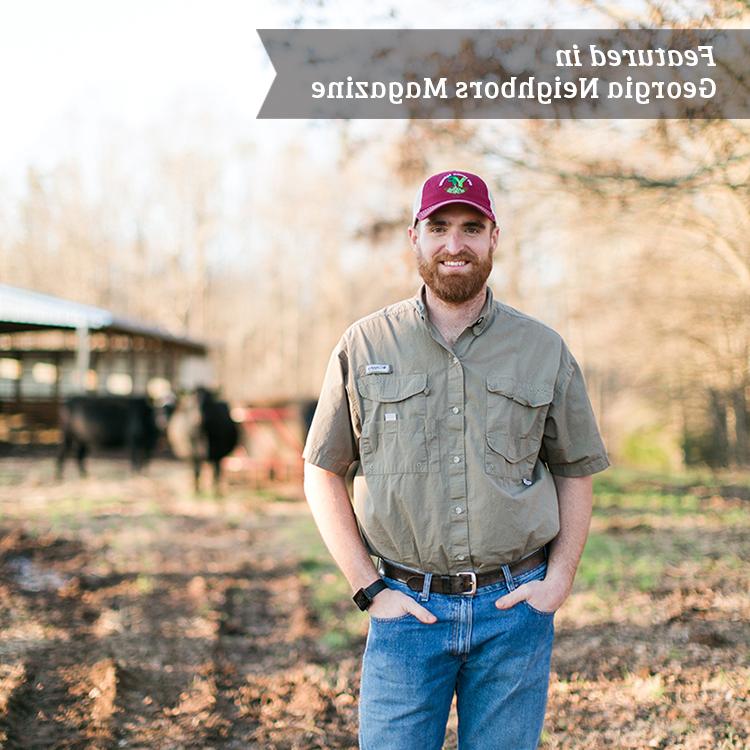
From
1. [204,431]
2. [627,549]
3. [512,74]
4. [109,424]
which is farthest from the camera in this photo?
[109,424]

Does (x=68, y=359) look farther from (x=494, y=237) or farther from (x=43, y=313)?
(x=494, y=237)

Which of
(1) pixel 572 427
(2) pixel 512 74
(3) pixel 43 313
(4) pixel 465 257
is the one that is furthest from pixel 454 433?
(3) pixel 43 313

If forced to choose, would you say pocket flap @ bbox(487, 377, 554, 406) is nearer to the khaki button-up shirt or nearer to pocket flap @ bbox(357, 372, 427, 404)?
the khaki button-up shirt

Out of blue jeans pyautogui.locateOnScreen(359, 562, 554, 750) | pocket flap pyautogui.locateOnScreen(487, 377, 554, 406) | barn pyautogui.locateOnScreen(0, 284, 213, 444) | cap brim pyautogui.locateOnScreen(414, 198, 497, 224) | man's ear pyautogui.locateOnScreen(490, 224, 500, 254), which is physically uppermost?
barn pyautogui.locateOnScreen(0, 284, 213, 444)

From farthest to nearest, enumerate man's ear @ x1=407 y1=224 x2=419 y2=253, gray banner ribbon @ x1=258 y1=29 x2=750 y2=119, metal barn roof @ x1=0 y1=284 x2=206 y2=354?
metal barn roof @ x1=0 y1=284 x2=206 y2=354, gray banner ribbon @ x1=258 y1=29 x2=750 y2=119, man's ear @ x1=407 y1=224 x2=419 y2=253

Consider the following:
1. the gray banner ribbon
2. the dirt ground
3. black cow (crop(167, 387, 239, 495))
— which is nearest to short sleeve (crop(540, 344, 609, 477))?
the dirt ground

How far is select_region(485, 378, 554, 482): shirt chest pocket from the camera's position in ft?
7.63

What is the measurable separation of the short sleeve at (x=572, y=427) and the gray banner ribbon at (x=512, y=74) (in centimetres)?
260

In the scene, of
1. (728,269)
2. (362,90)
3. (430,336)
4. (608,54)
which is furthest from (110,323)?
(430,336)

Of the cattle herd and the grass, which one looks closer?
the grass

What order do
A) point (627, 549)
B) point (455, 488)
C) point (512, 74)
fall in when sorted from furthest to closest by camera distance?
point (627, 549), point (512, 74), point (455, 488)

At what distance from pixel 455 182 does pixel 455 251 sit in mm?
204

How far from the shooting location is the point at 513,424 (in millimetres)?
2352

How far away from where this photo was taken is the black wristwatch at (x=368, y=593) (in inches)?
92.0
